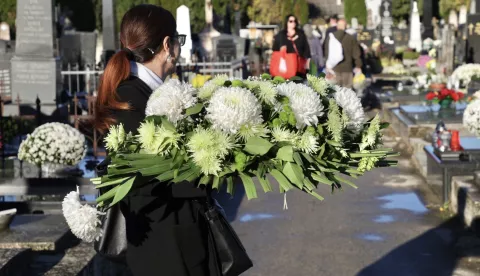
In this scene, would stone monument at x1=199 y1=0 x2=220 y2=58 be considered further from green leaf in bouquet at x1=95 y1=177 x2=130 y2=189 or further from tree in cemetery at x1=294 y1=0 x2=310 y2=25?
green leaf in bouquet at x1=95 y1=177 x2=130 y2=189

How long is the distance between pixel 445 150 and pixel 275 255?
127 inches

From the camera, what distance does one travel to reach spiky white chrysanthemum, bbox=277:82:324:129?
351cm

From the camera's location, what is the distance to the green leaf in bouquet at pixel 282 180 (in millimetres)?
3416

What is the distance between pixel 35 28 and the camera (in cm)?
1688

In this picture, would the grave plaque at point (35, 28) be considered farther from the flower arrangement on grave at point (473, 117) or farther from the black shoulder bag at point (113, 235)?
the black shoulder bag at point (113, 235)

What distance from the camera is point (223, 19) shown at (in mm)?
51906

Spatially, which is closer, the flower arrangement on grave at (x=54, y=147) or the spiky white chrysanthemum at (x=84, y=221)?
the spiky white chrysanthemum at (x=84, y=221)

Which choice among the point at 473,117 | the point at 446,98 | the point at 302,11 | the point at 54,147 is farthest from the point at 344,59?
the point at 302,11

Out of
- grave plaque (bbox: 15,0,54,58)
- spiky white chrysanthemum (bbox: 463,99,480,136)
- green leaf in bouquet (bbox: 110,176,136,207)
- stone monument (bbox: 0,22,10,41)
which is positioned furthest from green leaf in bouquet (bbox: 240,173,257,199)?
stone monument (bbox: 0,22,10,41)

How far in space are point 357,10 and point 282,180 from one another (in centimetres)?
6594

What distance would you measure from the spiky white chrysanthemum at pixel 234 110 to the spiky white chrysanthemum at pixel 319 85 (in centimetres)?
35

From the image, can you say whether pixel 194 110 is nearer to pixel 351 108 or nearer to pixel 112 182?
pixel 112 182

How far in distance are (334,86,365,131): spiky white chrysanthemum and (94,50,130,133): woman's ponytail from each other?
0.77 metres

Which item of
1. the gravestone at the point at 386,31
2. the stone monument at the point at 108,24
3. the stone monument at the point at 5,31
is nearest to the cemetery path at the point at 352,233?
the stone monument at the point at 108,24
